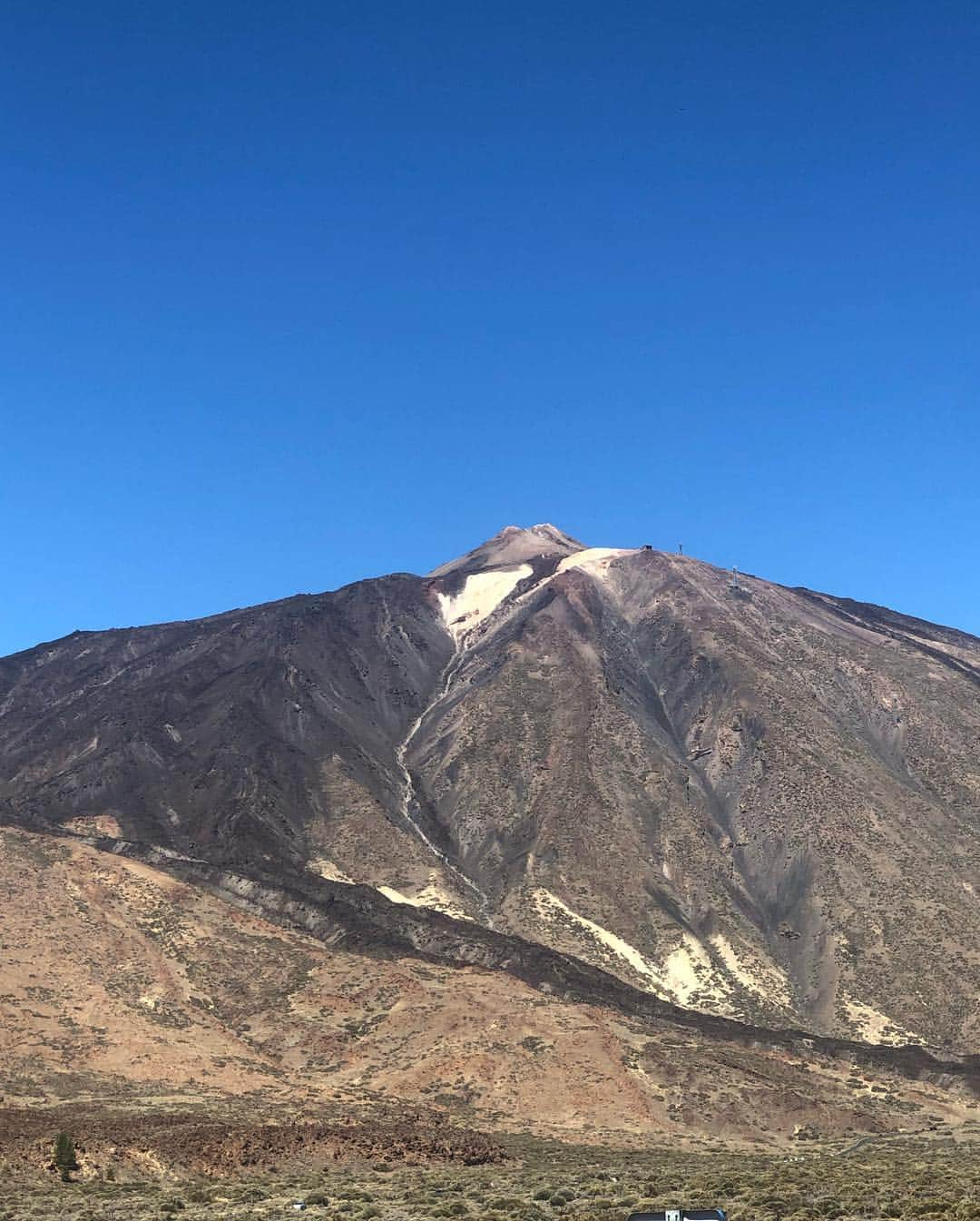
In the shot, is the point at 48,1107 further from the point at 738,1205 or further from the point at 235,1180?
the point at 738,1205

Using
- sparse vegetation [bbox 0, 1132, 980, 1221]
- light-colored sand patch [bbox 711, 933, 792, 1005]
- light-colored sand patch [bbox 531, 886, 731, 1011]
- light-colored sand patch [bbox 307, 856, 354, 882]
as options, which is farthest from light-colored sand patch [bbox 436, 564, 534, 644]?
sparse vegetation [bbox 0, 1132, 980, 1221]

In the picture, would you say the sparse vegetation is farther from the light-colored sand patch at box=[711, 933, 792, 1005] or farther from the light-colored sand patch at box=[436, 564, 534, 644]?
the light-colored sand patch at box=[436, 564, 534, 644]

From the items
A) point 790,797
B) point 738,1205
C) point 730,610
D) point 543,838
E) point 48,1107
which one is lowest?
point 48,1107

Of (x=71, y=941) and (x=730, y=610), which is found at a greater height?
(x=730, y=610)

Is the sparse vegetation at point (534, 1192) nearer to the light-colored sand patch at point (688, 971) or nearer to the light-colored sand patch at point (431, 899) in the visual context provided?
Result: the light-colored sand patch at point (688, 971)

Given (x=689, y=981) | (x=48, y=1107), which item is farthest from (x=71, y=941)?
(x=689, y=981)

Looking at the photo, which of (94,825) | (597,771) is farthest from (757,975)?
(94,825)

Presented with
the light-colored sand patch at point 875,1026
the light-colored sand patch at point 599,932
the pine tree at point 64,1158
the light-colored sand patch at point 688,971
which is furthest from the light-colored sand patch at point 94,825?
the pine tree at point 64,1158
